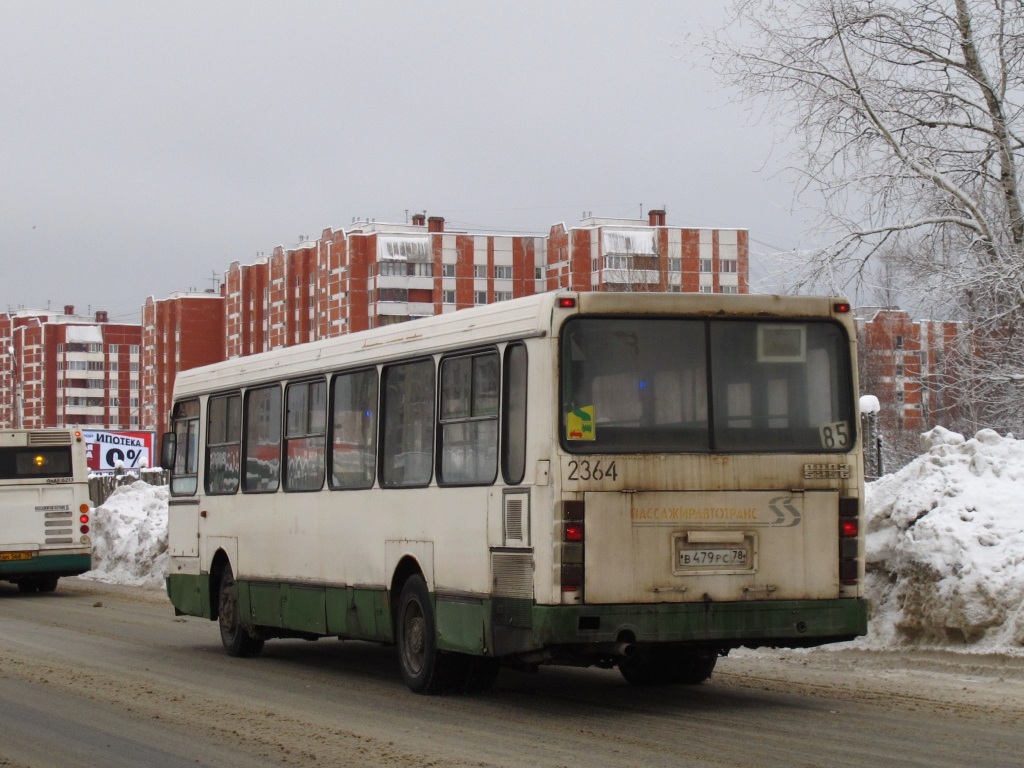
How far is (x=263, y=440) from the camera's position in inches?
616

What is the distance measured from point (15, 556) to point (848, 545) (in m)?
19.6

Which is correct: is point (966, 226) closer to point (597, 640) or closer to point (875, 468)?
point (875, 468)

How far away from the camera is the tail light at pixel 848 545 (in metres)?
11.2

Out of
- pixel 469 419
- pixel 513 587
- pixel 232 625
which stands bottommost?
pixel 232 625

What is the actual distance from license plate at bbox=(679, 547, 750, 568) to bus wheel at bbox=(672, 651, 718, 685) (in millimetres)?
2069

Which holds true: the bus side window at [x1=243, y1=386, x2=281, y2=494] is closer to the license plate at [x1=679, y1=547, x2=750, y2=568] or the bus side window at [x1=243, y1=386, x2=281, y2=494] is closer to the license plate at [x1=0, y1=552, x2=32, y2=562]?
the license plate at [x1=679, y1=547, x2=750, y2=568]

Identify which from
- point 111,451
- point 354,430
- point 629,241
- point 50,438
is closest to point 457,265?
point 629,241

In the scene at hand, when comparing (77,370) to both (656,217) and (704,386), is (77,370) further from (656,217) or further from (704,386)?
(704,386)

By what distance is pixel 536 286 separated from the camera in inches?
4909

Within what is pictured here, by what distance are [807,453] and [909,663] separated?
361 centimetres

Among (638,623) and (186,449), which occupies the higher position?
(186,449)

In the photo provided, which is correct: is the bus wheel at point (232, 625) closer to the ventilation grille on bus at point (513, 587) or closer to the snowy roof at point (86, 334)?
the ventilation grille on bus at point (513, 587)

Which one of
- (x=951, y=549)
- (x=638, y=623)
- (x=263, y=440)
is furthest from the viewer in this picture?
(x=263, y=440)

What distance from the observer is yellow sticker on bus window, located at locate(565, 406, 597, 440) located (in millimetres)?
10828
